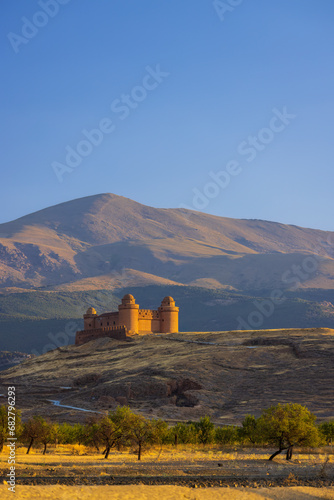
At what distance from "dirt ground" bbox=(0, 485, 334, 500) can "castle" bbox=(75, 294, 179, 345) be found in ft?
Result: 197

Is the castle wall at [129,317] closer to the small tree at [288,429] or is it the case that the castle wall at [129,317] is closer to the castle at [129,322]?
the castle at [129,322]

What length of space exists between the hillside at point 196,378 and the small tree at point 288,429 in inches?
590

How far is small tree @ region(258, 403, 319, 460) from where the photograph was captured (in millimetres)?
30500

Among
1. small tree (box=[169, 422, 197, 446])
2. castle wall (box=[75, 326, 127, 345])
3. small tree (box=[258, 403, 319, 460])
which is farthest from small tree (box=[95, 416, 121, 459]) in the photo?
castle wall (box=[75, 326, 127, 345])

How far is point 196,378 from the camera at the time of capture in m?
57.2

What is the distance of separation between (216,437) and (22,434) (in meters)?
10.9

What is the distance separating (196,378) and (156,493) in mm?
36828

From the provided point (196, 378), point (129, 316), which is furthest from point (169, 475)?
point (129, 316)

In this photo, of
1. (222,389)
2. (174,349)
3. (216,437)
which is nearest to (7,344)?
(174,349)

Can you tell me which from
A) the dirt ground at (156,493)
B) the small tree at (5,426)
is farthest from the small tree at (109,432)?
the dirt ground at (156,493)

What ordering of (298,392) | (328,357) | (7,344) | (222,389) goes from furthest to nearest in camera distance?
(7,344), (328,357), (222,389), (298,392)

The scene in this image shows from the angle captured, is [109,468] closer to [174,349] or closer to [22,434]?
[22,434]

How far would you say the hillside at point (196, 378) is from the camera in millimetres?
51031

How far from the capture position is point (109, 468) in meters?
25.9
